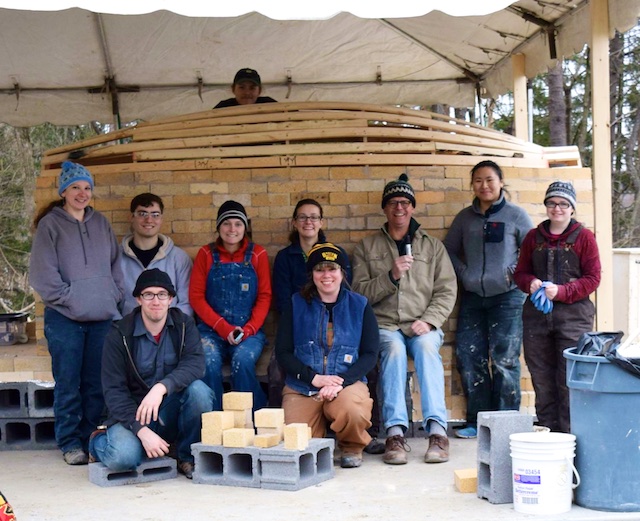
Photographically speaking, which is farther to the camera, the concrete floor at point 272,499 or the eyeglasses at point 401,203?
the eyeglasses at point 401,203

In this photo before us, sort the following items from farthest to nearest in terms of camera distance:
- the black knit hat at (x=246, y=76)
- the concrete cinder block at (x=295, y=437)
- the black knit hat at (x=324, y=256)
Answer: the black knit hat at (x=246, y=76)
the black knit hat at (x=324, y=256)
the concrete cinder block at (x=295, y=437)

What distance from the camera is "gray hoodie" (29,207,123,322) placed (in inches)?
252

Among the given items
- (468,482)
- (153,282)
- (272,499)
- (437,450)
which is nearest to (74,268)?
(153,282)

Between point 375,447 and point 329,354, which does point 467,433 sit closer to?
point 375,447

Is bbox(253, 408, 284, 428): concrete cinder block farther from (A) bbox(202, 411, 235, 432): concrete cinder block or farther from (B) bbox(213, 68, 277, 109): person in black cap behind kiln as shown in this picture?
(B) bbox(213, 68, 277, 109): person in black cap behind kiln

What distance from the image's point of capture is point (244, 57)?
438 inches

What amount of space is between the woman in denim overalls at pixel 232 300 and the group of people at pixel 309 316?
10 millimetres

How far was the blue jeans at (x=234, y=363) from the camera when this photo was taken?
6.63m

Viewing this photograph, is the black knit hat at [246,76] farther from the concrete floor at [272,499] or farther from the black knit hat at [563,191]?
the concrete floor at [272,499]

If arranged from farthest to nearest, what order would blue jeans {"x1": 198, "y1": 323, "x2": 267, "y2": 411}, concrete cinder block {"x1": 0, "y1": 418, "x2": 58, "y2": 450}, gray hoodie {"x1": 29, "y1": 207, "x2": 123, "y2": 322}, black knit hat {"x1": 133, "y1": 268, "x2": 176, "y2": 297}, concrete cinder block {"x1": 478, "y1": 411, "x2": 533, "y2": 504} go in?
concrete cinder block {"x1": 0, "y1": 418, "x2": 58, "y2": 450}, blue jeans {"x1": 198, "y1": 323, "x2": 267, "y2": 411}, gray hoodie {"x1": 29, "y1": 207, "x2": 123, "y2": 322}, black knit hat {"x1": 133, "y1": 268, "x2": 176, "y2": 297}, concrete cinder block {"x1": 478, "y1": 411, "x2": 533, "y2": 504}

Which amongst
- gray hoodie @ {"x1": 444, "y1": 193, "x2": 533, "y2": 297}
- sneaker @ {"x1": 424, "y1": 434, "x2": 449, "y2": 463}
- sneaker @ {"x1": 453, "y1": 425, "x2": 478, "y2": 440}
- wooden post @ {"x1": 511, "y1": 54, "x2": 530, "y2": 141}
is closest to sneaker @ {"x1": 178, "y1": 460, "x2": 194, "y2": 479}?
sneaker @ {"x1": 424, "y1": 434, "x2": 449, "y2": 463}

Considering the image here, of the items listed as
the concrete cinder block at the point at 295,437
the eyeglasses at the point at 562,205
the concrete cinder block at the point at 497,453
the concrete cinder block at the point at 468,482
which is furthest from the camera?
the eyeglasses at the point at 562,205

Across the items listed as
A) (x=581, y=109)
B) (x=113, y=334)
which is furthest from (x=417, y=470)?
(x=581, y=109)

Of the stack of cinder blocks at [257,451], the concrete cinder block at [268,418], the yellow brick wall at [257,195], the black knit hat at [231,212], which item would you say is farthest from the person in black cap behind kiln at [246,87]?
the concrete cinder block at [268,418]
